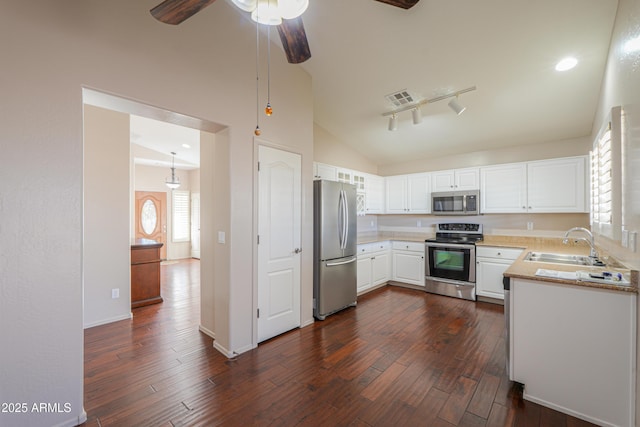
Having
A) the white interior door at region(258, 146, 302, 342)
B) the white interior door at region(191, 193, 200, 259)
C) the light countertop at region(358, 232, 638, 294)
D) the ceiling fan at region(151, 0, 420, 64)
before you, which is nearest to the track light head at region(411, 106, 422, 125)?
the white interior door at region(258, 146, 302, 342)

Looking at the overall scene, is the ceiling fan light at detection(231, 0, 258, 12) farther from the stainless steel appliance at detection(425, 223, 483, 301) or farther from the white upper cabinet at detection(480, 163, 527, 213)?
the white upper cabinet at detection(480, 163, 527, 213)

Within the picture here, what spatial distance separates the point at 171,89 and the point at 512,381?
12.1ft

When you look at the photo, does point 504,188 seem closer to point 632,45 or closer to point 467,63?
point 467,63

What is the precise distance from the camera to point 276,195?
3.10 metres

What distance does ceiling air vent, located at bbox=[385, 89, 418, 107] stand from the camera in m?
3.48

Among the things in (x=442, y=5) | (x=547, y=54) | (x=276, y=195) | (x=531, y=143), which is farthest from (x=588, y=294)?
(x=531, y=143)

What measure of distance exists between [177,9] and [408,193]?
15.3 ft

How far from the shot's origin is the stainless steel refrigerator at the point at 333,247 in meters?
3.58

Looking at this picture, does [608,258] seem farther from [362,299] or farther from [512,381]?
[362,299]

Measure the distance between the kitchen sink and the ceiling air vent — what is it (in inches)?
92.2

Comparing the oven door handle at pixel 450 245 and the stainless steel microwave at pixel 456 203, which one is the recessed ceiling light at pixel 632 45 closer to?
the stainless steel microwave at pixel 456 203

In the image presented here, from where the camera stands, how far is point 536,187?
4.10m

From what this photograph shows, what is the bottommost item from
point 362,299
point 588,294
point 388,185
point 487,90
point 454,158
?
point 362,299

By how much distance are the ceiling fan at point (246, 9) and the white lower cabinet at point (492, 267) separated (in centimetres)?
381
